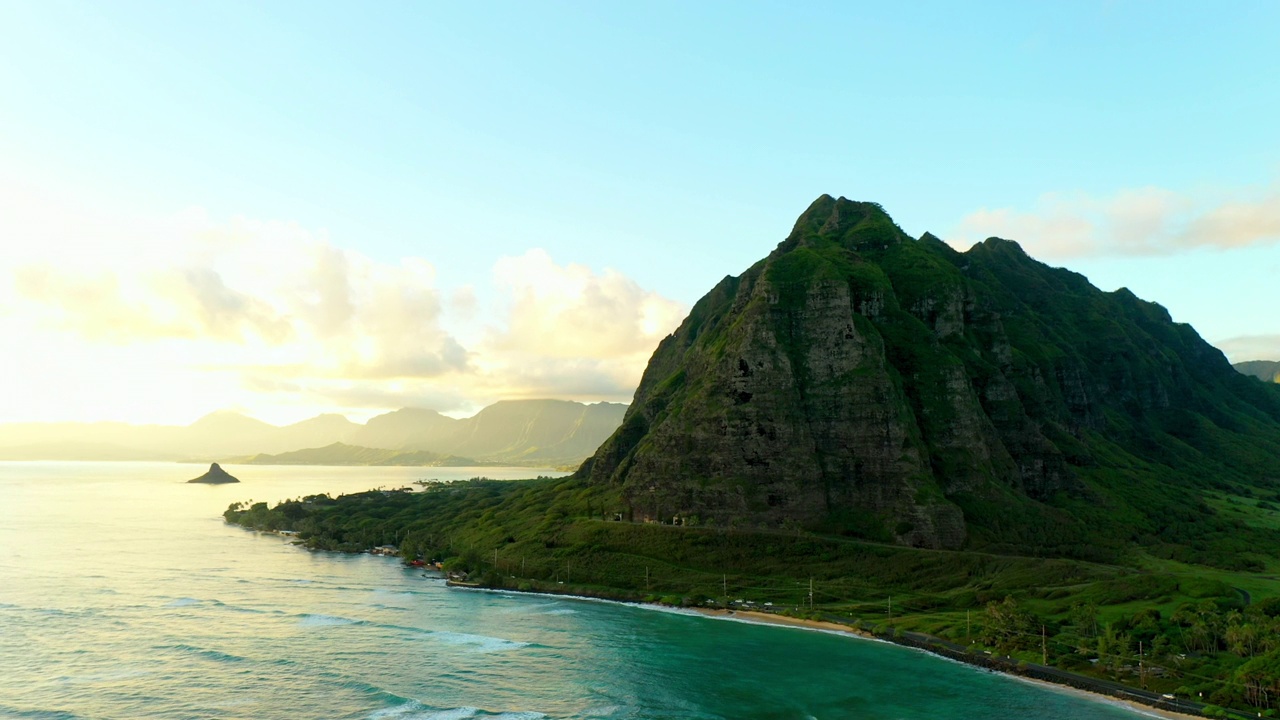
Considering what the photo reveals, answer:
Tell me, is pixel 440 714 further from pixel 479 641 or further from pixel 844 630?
pixel 844 630

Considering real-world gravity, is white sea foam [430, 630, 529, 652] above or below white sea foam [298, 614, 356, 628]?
below

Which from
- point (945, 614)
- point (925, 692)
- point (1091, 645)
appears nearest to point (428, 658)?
point (925, 692)

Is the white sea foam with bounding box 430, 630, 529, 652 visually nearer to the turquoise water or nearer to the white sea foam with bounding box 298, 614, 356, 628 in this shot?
the turquoise water

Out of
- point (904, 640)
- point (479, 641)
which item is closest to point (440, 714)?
point (479, 641)

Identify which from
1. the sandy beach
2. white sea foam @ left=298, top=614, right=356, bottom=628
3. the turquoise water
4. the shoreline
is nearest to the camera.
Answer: the sandy beach

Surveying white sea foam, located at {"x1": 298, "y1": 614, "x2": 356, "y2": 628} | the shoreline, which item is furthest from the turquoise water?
the shoreline

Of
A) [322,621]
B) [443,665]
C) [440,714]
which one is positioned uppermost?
[322,621]

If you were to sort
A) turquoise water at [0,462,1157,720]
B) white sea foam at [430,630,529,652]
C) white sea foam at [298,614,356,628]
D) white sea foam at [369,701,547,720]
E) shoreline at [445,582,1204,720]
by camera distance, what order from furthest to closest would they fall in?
white sea foam at [298,614,356,628] → white sea foam at [430,630,529,652] → turquoise water at [0,462,1157,720] → shoreline at [445,582,1204,720] → white sea foam at [369,701,547,720]

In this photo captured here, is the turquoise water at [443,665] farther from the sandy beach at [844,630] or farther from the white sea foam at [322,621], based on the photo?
the sandy beach at [844,630]

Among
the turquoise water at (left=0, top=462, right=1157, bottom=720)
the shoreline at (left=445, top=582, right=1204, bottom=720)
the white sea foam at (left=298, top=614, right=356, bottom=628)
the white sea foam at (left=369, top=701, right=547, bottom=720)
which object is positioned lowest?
the white sea foam at (left=369, top=701, right=547, bottom=720)
